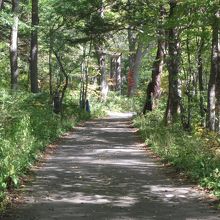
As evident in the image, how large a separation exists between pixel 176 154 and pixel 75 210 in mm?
5605

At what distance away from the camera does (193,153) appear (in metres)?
12.0

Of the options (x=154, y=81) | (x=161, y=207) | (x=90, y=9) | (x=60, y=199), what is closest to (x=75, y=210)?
(x=60, y=199)

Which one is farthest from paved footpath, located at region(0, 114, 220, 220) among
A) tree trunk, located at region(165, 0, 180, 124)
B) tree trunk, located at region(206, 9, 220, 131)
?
tree trunk, located at region(165, 0, 180, 124)

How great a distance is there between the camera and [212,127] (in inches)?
623

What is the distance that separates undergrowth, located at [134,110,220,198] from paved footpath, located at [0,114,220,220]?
0.41 m

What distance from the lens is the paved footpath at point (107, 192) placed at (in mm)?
7836

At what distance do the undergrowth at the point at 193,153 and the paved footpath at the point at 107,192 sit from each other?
408 mm

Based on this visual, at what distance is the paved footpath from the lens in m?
7.84

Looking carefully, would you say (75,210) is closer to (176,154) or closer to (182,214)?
(182,214)

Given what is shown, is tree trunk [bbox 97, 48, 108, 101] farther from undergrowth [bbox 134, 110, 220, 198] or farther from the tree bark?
undergrowth [bbox 134, 110, 220, 198]

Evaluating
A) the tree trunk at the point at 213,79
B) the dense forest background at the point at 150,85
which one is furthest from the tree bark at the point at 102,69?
the tree trunk at the point at 213,79

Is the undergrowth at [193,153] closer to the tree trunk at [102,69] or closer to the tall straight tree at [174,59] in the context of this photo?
the tall straight tree at [174,59]

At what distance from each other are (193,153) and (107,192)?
11.3ft

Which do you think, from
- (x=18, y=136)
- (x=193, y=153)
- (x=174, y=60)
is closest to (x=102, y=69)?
(x=174, y=60)
